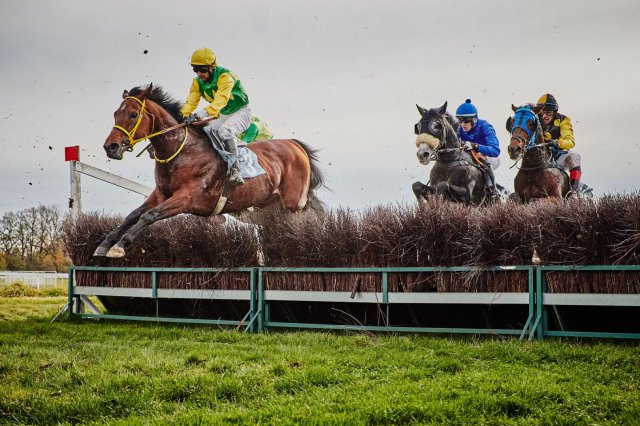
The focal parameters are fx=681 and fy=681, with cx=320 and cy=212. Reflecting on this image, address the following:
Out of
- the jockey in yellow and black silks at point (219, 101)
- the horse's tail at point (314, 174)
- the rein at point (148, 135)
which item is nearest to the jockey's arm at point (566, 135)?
the horse's tail at point (314, 174)

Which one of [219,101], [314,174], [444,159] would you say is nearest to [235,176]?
[219,101]

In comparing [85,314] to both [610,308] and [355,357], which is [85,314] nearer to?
[355,357]

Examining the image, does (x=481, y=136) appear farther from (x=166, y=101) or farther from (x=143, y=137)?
(x=143, y=137)

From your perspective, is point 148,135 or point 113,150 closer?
point 113,150

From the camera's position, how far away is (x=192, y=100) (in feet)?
28.9

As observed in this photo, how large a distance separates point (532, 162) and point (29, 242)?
1677 cm

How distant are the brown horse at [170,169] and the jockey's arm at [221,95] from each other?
45 cm

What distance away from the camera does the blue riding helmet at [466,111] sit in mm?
9352

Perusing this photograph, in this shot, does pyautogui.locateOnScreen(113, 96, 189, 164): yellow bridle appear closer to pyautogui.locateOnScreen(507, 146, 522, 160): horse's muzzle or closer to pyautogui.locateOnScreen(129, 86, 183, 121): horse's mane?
pyautogui.locateOnScreen(129, 86, 183, 121): horse's mane

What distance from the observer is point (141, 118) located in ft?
26.5

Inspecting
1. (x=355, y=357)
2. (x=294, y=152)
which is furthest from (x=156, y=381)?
(x=294, y=152)

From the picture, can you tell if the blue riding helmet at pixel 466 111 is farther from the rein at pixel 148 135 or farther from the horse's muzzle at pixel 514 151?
the rein at pixel 148 135

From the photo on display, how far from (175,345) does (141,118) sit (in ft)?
9.96

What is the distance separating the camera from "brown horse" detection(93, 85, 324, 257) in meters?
7.92
